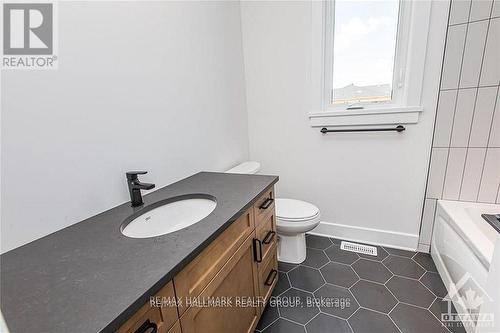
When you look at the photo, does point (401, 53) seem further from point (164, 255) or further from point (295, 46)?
point (164, 255)

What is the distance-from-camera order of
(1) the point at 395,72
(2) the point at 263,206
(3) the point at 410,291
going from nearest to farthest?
(2) the point at 263,206 → (3) the point at 410,291 → (1) the point at 395,72

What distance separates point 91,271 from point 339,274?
161cm

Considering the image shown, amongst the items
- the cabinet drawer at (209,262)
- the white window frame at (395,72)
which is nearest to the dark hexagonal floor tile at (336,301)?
the cabinet drawer at (209,262)

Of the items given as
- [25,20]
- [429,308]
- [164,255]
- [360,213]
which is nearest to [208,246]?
[164,255]

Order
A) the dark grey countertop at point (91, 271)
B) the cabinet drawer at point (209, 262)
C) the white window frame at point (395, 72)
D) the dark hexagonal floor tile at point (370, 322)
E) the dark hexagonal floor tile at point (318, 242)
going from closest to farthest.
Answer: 1. the dark grey countertop at point (91, 271)
2. the cabinet drawer at point (209, 262)
3. the dark hexagonal floor tile at point (370, 322)
4. the white window frame at point (395, 72)
5. the dark hexagonal floor tile at point (318, 242)

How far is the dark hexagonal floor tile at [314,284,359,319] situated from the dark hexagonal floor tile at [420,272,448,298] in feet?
1.73

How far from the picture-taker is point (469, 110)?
158 cm

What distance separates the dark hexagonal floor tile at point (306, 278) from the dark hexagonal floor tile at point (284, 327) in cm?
30

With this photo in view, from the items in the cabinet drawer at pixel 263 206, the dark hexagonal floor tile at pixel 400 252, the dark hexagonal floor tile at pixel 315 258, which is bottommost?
the dark hexagonal floor tile at pixel 315 258

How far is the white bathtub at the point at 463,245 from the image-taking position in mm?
1201

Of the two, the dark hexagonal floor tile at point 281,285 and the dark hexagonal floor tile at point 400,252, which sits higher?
the dark hexagonal floor tile at point 400,252

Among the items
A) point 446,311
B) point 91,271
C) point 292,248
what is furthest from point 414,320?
point 91,271

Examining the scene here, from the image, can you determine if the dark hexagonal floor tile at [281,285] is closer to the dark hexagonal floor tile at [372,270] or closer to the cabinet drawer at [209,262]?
the dark hexagonal floor tile at [372,270]

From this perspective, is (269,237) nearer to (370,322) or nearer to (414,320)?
(370,322)
